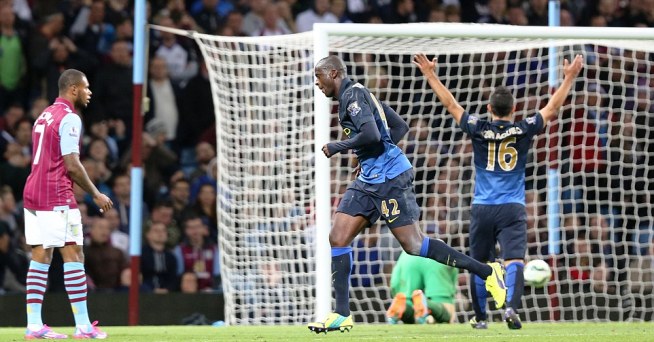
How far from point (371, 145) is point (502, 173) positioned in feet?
5.04

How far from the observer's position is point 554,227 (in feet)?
40.5

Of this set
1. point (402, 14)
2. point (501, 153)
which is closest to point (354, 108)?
point (501, 153)

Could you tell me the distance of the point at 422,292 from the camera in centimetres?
1128

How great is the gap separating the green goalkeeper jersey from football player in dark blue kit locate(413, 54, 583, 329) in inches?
58.2

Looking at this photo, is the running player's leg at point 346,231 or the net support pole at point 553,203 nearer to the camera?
the running player's leg at point 346,231

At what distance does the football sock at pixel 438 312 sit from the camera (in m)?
11.3

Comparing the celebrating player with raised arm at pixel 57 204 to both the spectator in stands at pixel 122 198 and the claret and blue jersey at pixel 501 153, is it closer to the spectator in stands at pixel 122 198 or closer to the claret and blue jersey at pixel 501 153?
the claret and blue jersey at pixel 501 153


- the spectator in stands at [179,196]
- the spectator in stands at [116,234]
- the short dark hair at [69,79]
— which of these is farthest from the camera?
the spectator in stands at [179,196]

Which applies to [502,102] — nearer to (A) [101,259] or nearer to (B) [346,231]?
(B) [346,231]

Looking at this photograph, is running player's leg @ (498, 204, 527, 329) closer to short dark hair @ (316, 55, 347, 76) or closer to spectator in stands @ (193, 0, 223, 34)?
short dark hair @ (316, 55, 347, 76)

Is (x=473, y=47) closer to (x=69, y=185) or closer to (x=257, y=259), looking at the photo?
(x=257, y=259)

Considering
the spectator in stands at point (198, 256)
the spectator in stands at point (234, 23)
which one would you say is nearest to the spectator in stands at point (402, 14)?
the spectator in stands at point (234, 23)

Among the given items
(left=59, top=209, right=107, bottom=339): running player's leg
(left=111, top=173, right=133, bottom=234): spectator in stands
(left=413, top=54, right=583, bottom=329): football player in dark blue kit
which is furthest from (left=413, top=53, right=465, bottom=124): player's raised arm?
(left=111, top=173, right=133, bottom=234): spectator in stands

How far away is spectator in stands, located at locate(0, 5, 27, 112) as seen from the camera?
13.9 meters
